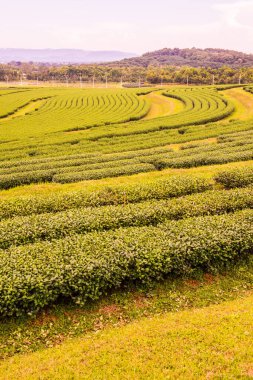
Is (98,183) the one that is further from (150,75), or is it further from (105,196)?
(150,75)

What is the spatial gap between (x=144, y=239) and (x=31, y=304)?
5.20 m

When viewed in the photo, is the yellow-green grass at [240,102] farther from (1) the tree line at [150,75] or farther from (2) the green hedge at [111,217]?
(2) the green hedge at [111,217]

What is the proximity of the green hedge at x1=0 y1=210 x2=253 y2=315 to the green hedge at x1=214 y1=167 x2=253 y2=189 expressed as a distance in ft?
24.9

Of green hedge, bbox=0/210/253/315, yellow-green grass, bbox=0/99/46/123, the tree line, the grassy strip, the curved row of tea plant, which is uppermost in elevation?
the tree line

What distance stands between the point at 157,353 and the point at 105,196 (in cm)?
1155

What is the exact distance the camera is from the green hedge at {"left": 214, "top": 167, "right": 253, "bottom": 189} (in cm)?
2219

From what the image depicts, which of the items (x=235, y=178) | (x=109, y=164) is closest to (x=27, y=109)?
(x=109, y=164)

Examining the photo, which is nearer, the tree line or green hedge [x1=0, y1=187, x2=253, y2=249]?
green hedge [x1=0, y1=187, x2=253, y2=249]

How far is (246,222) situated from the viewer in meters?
14.9

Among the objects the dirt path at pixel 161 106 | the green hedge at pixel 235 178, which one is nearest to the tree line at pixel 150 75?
the dirt path at pixel 161 106

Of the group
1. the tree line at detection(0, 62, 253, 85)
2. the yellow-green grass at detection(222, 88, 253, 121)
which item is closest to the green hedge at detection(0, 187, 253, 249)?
the yellow-green grass at detection(222, 88, 253, 121)

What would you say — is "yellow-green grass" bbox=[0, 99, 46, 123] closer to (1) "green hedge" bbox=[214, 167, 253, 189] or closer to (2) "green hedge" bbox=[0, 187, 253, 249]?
(1) "green hedge" bbox=[214, 167, 253, 189]

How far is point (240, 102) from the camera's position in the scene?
80.2 meters

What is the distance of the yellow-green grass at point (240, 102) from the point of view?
6525 cm
